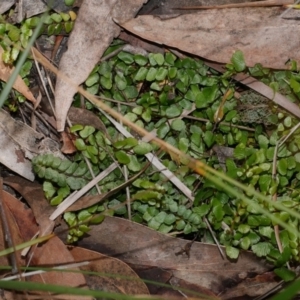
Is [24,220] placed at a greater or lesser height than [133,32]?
lesser

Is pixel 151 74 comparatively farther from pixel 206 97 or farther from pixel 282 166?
pixel 282 166

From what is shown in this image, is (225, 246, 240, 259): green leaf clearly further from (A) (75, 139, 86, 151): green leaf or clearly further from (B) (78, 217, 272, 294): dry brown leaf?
(A) (75, 139, 86, 151): green leaf

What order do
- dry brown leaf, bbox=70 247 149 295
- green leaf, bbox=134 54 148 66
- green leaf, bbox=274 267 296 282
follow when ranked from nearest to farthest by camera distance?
green leaf, bbox=274 267 296 282 → dry brown leaf, bbox=70 247 149 295 → green leaf, bbox=134 54 148 66

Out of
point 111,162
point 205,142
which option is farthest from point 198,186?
point 111,162

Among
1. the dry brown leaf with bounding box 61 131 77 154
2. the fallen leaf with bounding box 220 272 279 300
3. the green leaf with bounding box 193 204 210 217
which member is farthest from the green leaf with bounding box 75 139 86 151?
the fallen leaf with bounding box 220 272 279 300

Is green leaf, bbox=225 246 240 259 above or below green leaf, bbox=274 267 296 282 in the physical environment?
above

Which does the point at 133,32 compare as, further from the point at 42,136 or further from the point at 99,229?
the point at 99,229
